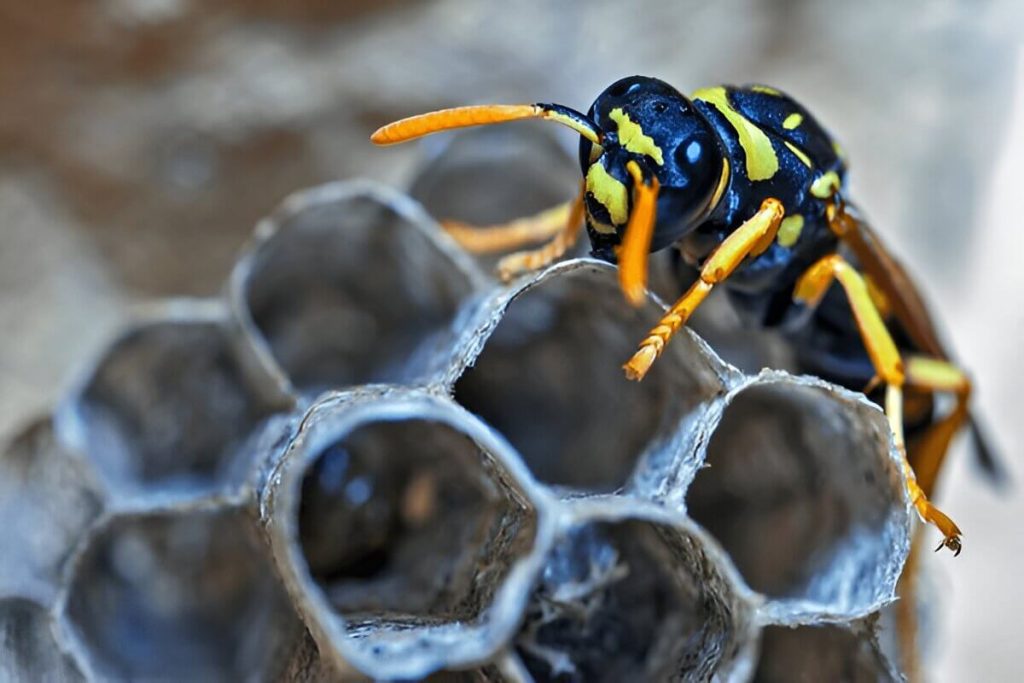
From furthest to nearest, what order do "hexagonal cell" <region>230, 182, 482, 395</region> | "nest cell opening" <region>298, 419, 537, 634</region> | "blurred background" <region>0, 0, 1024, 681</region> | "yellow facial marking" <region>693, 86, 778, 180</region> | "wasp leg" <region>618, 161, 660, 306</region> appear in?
1. "blurred background" <region>0, 0, 1024, 681</region>
2. "hexagonal cell" <region>230, 182, 482, 395</region>
3. "yellow facial marking" <region>693, 86, 778, 180</region>
4. "nest cell opening" <region>298, 419, 537, 634</region>
5. "wasp leg" <region>618, 161, 660, 306</region>

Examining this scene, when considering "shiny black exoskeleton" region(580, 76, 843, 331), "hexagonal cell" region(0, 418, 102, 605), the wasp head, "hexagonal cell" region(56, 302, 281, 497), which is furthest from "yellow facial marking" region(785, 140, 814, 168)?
"hexagonal cell" region(0, 418, 102, 605)

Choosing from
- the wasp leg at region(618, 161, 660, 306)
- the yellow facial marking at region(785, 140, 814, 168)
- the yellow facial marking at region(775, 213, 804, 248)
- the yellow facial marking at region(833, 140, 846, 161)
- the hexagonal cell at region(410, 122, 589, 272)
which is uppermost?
the wasp leg at region(618, 161, 660, 306)

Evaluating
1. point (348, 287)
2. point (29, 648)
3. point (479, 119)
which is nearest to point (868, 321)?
point (479, 119)

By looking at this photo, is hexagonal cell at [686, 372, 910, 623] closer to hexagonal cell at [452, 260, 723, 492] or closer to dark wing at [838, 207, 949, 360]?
hexagonal cell at [452, 260, 723, 492]

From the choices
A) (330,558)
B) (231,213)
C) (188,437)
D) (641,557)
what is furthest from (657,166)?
(231,213)

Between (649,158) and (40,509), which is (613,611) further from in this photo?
(40,509)

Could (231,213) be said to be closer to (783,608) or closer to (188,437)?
(188,437)

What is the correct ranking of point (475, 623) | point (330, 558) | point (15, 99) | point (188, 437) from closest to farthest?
point (475, 623) < point (330, 558) < point (188, 437) < point (15, 99)
